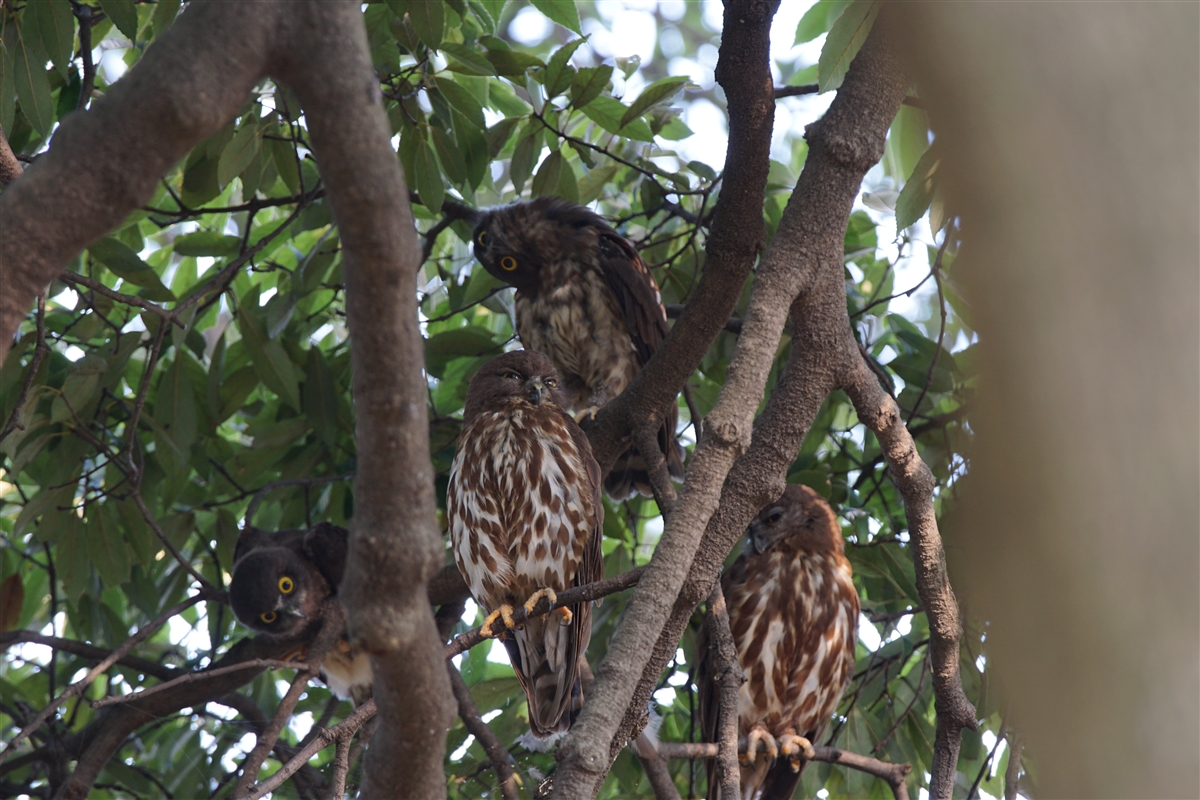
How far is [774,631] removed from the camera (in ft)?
16.1

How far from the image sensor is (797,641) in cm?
484

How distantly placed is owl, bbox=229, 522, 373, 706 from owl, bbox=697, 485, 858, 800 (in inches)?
64.4

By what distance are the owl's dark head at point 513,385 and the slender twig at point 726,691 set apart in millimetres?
1316

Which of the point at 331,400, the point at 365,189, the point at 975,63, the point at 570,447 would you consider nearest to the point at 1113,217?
the point at 975,63

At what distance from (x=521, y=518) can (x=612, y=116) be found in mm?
1575

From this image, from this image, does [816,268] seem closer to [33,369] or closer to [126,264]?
[33,369]

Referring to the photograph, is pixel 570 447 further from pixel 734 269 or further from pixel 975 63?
pixel 975 63

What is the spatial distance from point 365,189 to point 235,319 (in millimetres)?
3234

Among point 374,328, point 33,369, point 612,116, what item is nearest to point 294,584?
point 33,369

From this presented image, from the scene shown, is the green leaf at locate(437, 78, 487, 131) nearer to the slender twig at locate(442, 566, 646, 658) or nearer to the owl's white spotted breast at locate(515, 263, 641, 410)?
the owl's white spotted breast at locate(515, 263, 641, 410)

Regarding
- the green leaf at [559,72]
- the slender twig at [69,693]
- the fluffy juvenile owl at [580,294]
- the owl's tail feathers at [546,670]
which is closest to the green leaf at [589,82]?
the green leaf at [559,72]

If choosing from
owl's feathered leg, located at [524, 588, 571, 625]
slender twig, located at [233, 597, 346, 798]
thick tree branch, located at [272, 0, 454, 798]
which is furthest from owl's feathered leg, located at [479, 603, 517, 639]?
thick tree branch, located at [272, 0, 454, 798]

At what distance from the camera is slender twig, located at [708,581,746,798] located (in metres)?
2.84

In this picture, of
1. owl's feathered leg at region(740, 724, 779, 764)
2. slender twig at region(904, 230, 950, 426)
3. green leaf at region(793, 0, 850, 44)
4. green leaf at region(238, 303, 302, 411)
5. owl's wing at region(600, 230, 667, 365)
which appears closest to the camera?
slender twig at region(904, 230, 950, 426)
